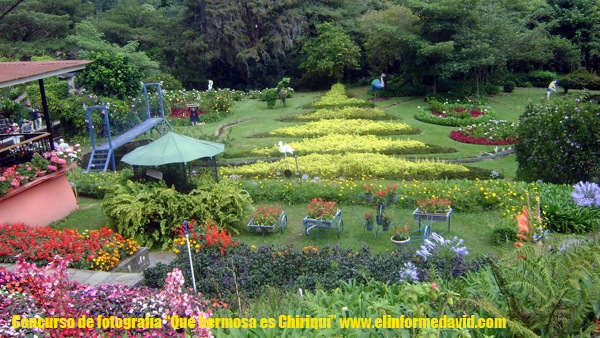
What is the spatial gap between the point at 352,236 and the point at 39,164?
20.5ft

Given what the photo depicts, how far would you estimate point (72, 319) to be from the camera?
418 centimetres

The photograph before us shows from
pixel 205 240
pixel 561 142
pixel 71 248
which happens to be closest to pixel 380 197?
pixel 205 240

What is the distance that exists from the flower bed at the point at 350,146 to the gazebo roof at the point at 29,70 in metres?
6.66

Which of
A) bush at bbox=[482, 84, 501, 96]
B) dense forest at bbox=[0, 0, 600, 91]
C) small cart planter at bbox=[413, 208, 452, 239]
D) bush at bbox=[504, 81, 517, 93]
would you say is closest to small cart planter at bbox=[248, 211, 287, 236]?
small cart planter at bbox=[413, 208, 452, 239]

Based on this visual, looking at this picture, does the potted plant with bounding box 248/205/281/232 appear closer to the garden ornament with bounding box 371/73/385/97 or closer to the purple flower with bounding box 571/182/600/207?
the purple flower with bounding box 571/182/600/207

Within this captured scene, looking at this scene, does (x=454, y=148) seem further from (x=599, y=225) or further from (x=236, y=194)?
(x=236, y=194)

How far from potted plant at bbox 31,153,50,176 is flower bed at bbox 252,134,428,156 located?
668cm

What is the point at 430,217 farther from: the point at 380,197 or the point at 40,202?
the point at 40,202

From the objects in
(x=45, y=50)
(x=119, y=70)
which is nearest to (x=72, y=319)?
(x=119, y=70)

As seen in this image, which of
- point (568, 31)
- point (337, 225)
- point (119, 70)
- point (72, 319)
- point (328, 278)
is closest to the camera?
point (72, 319)

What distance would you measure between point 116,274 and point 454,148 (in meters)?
11.2

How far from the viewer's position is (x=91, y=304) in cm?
491

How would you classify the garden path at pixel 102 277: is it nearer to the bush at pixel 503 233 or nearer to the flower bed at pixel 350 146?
the bush at pixel 503 233

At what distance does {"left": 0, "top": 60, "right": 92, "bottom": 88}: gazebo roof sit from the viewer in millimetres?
7621
